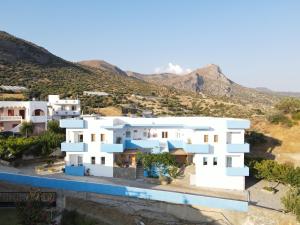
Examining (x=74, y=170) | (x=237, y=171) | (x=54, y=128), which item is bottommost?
(x=74, y=170)

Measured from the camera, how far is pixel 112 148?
3728cm

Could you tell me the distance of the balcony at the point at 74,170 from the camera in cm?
3709

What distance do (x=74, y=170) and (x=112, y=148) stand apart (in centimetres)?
431

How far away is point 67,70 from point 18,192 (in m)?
79.2

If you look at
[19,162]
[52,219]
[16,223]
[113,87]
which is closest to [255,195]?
[52,219]

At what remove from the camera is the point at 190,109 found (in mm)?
91875

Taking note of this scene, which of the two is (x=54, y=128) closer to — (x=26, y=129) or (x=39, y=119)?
(x=26, y=129)

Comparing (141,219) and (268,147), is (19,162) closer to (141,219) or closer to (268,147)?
(141,219)

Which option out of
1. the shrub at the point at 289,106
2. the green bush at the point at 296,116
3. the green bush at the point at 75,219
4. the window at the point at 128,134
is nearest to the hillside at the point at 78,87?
the shrub at the point at 289,106

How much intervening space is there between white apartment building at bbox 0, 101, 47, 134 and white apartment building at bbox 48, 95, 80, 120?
8259 mm

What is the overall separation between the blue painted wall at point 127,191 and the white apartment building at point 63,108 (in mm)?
29541

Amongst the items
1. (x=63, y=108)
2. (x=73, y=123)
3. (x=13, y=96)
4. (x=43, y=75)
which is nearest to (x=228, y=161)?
(x=73, y=123)

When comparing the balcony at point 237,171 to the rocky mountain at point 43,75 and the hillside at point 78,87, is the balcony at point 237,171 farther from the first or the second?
the rocky mountain at point 43,75

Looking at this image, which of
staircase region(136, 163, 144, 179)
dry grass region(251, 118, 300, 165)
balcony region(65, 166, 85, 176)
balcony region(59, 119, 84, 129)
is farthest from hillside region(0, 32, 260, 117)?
balcony region(65, 166, 85, 176)
